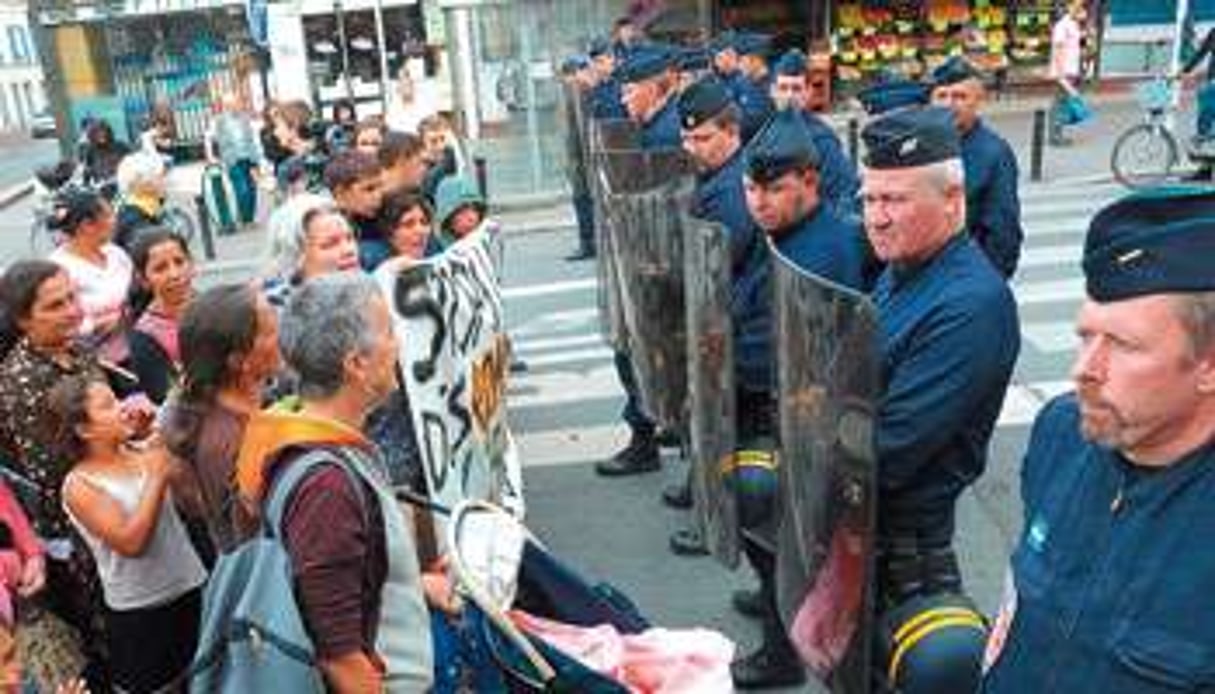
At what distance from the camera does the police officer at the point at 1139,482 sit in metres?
1.83

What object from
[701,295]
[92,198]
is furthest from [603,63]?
[701,295]

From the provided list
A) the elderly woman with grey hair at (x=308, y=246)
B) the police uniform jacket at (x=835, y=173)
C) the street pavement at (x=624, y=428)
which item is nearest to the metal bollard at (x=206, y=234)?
the street pavement at (x=624, y=428)

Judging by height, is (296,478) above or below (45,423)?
above

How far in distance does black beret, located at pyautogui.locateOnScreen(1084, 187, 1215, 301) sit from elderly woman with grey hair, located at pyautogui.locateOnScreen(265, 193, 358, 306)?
2571 mm

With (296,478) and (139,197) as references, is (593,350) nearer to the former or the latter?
(139,197)

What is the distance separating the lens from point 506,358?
189 inches

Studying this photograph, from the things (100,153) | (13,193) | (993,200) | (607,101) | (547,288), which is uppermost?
(607,101)

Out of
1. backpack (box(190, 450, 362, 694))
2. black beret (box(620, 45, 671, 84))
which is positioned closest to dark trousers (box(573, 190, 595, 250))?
black beret (box(620, 45, 671, 84))

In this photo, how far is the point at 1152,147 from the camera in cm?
1256

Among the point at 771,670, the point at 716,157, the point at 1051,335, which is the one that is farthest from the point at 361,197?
the point at 1051,335

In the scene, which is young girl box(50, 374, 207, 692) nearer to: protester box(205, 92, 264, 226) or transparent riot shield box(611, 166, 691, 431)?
transparent riot shield box(611, 166, 691, 431)

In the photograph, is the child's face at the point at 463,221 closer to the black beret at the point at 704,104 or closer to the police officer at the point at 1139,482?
the black beret at the point at 704,104

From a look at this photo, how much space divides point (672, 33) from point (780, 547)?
17.5 m

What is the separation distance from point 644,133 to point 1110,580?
17.7 feet
